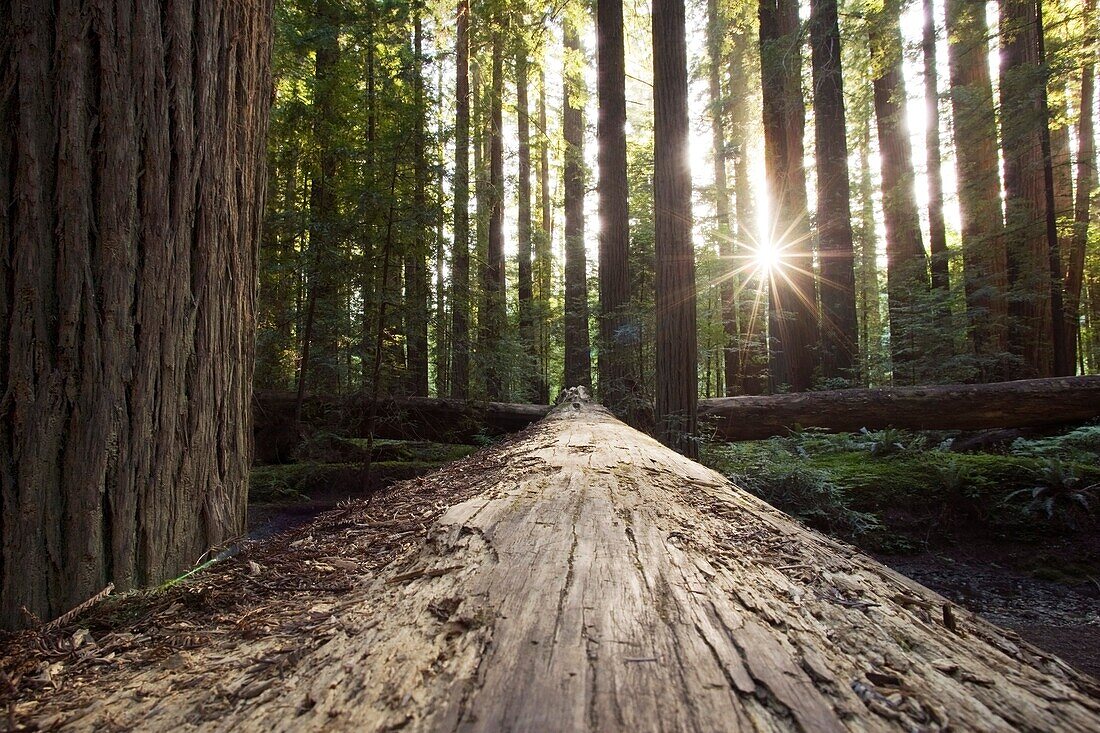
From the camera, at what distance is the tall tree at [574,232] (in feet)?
36.6

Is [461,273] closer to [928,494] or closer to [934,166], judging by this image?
[928,494]

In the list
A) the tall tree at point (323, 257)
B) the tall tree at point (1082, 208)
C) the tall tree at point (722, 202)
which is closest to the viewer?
the tall tree at point (323, 257)

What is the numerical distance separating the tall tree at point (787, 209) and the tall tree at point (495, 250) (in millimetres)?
5809

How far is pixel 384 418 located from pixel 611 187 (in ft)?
18.9

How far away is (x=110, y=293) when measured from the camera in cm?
168

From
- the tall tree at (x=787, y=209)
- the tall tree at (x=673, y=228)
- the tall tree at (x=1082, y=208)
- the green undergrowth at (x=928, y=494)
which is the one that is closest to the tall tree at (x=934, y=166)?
the tall tree at (x=1082, y=208)

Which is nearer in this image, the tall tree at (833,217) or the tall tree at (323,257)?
the tall tree at (323,257)

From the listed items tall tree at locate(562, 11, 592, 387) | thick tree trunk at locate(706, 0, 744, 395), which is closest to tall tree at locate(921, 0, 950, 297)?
thick tree trunk at locate(706, 0, 744, 395)

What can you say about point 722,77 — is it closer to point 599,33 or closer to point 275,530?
point 599,33

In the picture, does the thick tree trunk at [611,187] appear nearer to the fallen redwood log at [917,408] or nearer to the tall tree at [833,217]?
the fallen redwood log at [917,408]

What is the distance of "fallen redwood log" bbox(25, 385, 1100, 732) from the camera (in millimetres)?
761

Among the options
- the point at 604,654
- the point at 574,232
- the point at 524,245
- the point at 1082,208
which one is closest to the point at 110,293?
the point at 604,654

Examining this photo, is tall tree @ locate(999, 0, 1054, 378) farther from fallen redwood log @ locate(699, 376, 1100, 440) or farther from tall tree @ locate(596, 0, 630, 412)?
tall tree @ locate(596, 0, 630, 412)

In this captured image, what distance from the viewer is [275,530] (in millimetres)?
5758
